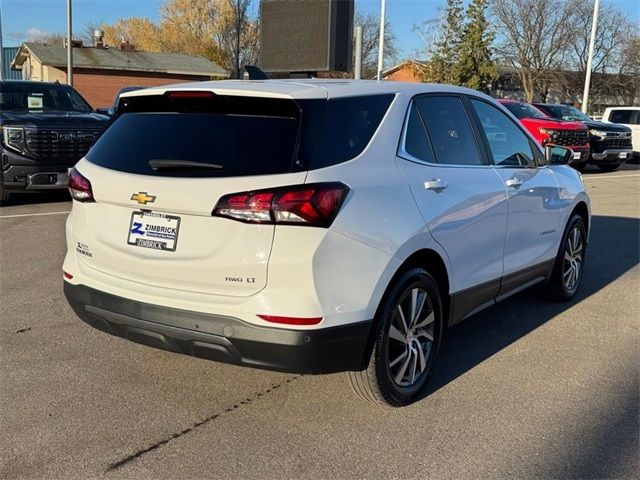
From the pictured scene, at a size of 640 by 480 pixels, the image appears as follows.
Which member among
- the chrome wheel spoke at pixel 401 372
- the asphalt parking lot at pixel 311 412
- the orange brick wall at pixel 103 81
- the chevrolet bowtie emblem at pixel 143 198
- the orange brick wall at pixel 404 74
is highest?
the orange brick wall at pixel 404 74

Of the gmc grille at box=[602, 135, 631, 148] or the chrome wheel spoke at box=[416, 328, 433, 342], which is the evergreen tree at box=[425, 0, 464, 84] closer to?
the gmc grille at box=[602, 135, 631, 148]

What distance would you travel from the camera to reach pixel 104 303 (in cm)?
338

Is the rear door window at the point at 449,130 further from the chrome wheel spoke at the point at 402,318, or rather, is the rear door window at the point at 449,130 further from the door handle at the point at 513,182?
the chrome wheel spoke at the point at 402,318

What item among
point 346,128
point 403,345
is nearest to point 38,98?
point 346,128

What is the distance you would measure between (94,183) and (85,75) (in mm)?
42983

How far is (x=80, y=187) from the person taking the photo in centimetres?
352

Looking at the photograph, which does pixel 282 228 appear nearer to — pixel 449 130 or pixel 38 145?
pixel 449 130

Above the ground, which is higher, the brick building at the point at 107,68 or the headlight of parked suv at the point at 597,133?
the brick building at the point at 107,68

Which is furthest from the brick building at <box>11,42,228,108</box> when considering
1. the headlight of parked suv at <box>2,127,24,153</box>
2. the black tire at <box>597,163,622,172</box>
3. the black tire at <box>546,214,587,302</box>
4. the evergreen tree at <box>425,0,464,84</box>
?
the black tire at <box>546,214,587,302</box>

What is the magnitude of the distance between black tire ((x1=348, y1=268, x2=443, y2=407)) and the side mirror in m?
2.37

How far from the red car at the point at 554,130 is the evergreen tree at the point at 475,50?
27870mm

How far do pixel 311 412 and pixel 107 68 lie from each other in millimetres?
43817

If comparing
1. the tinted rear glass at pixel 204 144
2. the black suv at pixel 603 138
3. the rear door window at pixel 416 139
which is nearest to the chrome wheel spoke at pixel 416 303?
the rear door window at pixel 416 139

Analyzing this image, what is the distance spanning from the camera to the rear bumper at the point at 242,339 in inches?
117
